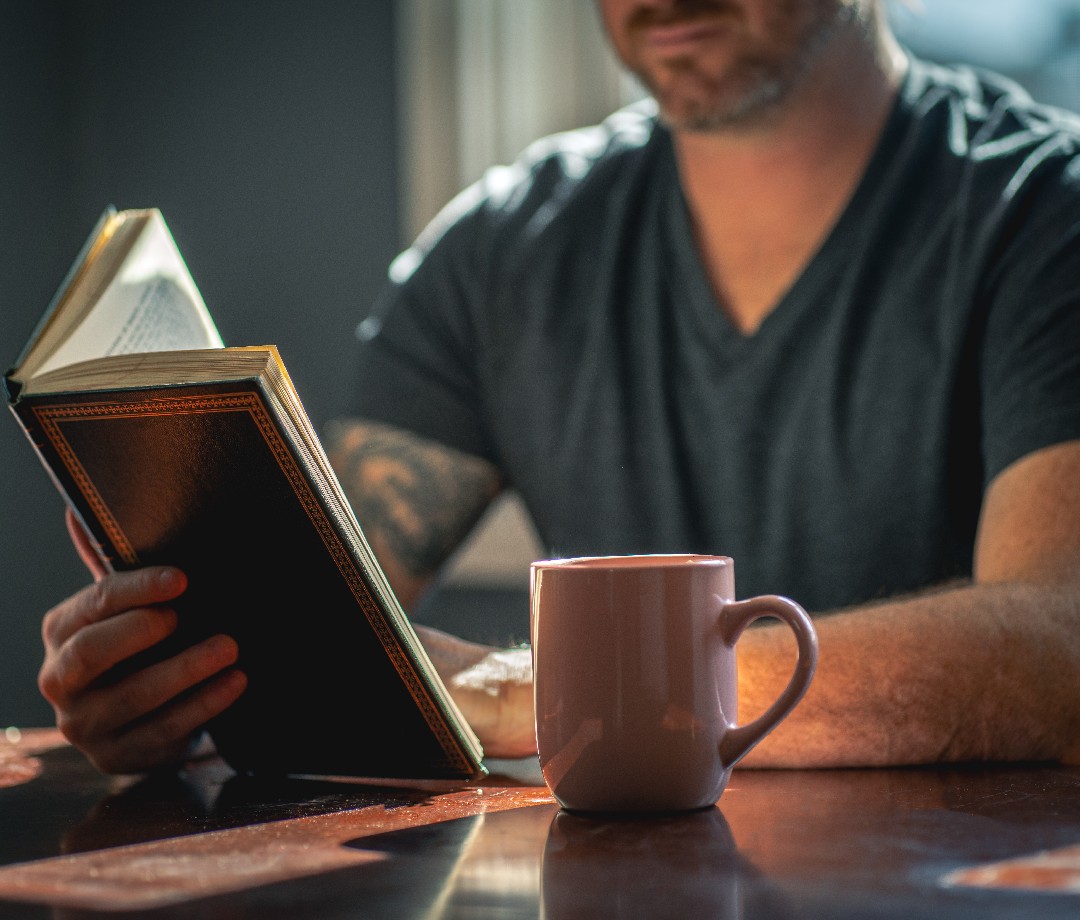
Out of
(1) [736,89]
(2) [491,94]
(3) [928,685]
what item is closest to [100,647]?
(3) [928,685]

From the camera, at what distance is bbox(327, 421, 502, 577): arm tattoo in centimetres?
143

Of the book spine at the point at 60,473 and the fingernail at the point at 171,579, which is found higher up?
the book spine at the point at 60,473

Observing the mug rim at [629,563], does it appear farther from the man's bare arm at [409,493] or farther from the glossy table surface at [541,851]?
the man's bare arm at [409,493]

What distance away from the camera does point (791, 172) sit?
1.44 m

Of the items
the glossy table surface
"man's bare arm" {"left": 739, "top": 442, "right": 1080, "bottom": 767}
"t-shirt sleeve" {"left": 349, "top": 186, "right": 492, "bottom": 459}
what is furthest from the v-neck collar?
the glossy table surface

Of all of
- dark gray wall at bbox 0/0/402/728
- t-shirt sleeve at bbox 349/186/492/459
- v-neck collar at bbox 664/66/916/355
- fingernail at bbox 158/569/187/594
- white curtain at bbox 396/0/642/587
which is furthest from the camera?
dark gray wall at bbox 0/0/402/728

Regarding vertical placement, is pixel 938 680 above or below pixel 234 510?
below

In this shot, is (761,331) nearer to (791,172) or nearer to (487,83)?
(791,172)

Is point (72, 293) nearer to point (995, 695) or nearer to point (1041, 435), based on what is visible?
point (995, 695)

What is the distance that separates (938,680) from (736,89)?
2.58 feet

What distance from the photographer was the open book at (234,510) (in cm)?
65

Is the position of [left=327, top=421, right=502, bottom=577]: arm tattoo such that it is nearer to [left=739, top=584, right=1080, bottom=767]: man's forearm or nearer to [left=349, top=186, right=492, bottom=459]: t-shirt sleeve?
[left=349, top=186, right=492, bottom=459]: t-shirt sleeve

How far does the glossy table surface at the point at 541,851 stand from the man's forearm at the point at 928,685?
0.09ft

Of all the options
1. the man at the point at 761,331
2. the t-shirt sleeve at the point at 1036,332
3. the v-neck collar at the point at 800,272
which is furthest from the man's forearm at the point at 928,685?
the v-neck collar at the point at 800,272
